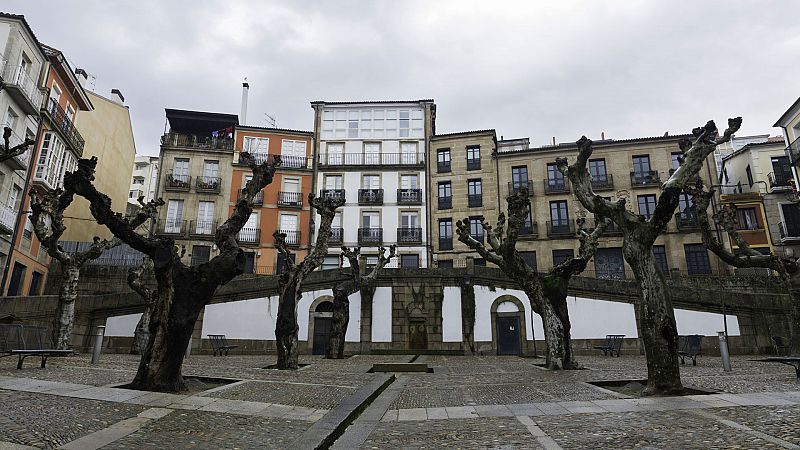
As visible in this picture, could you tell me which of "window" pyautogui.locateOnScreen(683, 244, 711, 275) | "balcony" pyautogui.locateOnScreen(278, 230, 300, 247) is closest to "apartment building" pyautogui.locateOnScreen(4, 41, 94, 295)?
"balcony" pyautogui.locateOnScreen(278, 230, 300, 247)

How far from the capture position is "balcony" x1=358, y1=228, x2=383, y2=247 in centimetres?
3762

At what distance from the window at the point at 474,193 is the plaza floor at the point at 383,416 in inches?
1094

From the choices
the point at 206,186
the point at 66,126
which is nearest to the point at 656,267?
the point at 206,186

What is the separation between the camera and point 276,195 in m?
38.2

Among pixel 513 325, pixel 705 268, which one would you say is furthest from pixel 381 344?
pixel 705 268

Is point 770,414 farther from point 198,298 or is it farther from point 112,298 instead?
point 112,298

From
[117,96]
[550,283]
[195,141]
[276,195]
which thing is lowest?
[550,283]

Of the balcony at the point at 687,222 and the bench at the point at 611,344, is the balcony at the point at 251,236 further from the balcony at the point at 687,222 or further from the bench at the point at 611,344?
the balcony at the point at 687,222

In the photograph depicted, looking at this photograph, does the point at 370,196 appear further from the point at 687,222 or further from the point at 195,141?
the point at 687,222

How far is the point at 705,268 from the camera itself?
108ft

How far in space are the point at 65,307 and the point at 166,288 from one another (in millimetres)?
10747

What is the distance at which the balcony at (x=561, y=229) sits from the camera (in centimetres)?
3509

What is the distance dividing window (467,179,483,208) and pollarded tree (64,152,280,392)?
29193mm

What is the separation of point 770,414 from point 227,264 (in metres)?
9.35
